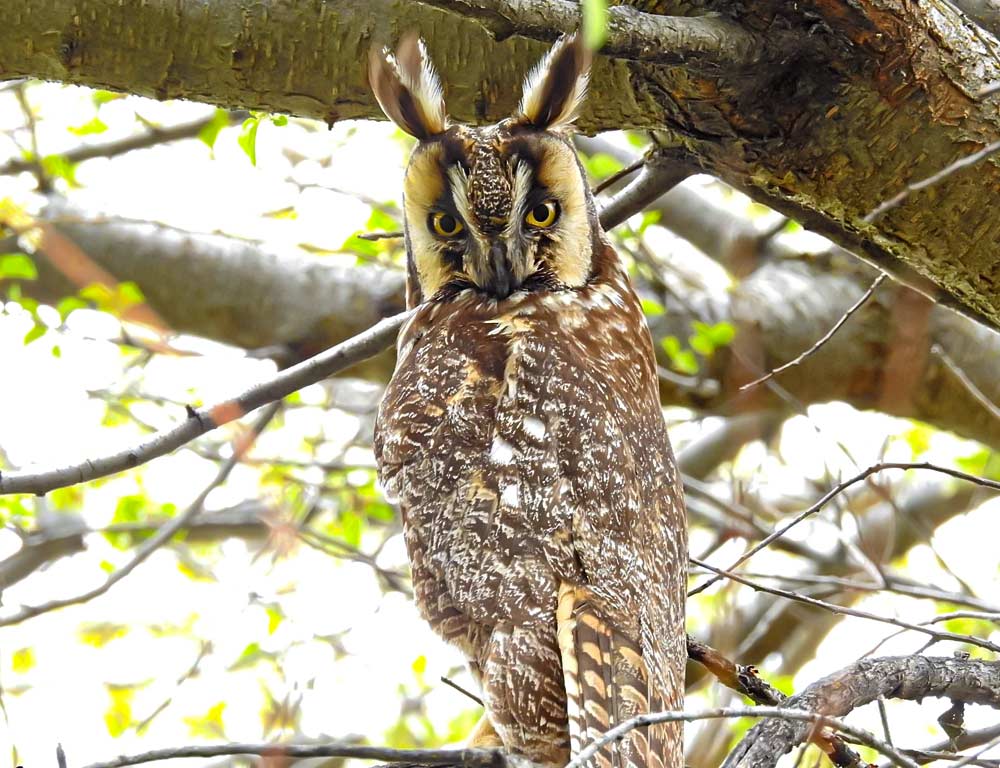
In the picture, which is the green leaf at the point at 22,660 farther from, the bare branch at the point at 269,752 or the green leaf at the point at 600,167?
the bare branch at the point at 269,752

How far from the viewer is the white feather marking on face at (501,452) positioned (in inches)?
102

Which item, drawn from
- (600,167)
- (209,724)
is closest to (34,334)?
(600,167)

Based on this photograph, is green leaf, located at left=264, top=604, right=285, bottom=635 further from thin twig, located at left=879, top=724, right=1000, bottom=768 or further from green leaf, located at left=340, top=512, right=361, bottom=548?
thin twig, located at left=879, top=724, right=1000, bottom=768

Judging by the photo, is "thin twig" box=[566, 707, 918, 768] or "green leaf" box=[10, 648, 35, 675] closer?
"thin twig" box=[566, 707, 918, 768]

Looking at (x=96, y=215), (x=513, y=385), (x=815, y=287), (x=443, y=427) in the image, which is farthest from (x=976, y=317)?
(x=96, y=215)

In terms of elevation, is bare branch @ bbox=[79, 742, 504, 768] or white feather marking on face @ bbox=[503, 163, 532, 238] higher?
white feather marking on face @ bbox=[503, 163, 532, 238]

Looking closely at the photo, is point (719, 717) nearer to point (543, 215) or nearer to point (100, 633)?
point (543, 215)

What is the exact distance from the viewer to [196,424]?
2.48 m

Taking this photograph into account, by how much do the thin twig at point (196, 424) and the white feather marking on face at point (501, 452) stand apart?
0.42 metres

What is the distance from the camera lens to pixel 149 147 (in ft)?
19.6

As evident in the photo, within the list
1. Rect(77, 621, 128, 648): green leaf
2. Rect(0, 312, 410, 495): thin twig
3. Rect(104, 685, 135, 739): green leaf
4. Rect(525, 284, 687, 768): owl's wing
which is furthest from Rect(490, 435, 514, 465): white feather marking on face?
Rect(77, 621, 128, 648): green leaf

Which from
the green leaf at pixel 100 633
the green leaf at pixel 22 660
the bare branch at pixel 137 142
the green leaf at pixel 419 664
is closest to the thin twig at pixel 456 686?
the green leaf at pixel 419 664

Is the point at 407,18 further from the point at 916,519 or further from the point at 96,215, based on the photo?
the point at 916,519

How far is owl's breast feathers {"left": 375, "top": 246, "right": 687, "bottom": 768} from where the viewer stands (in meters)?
2.51
